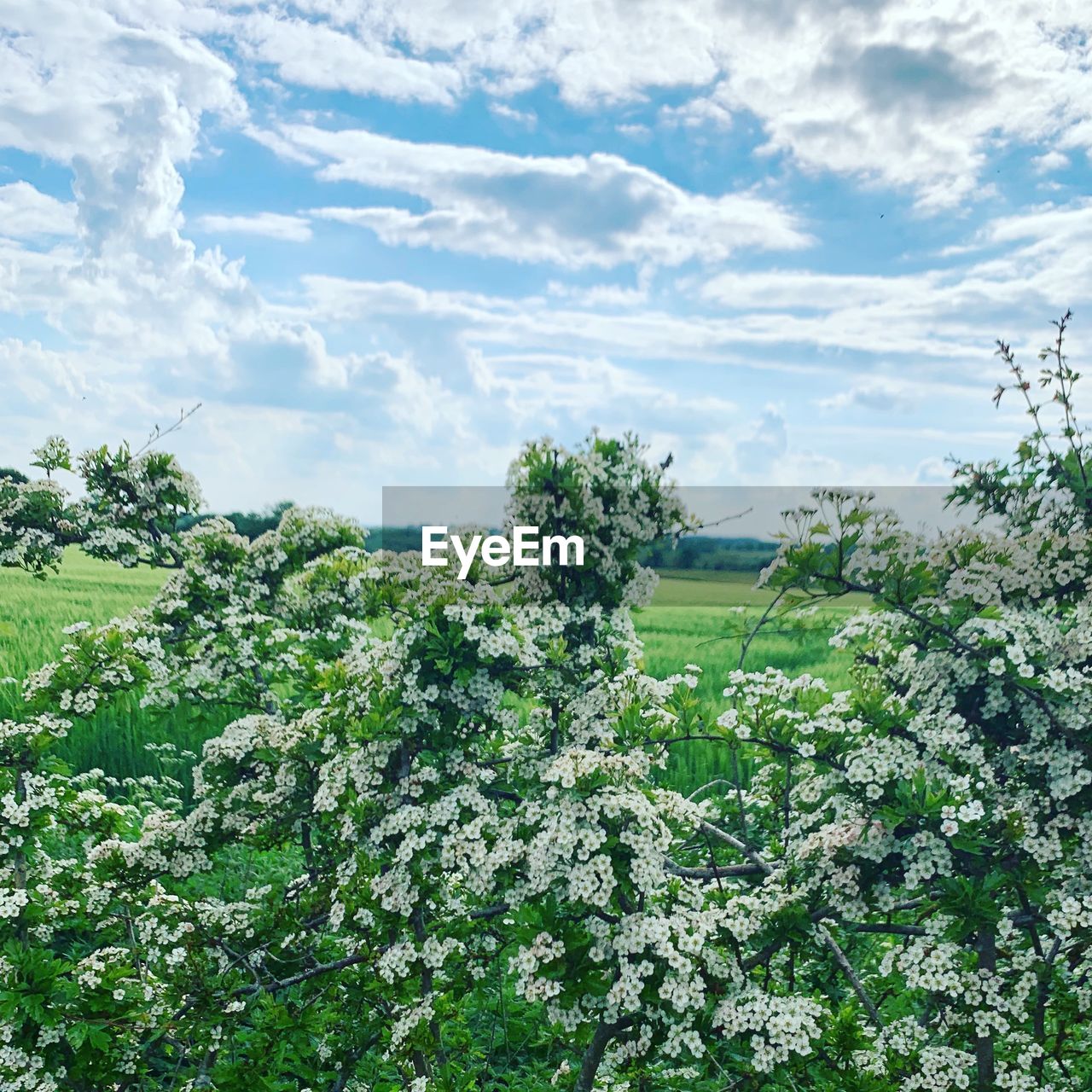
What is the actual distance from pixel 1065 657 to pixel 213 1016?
4471mm

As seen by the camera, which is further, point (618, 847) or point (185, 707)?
point (185, 707)

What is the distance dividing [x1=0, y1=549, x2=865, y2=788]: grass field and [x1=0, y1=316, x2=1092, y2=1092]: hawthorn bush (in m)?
0.51

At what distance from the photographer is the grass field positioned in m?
11.0

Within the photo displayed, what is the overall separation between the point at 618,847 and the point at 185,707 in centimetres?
839

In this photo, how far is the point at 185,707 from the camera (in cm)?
1065

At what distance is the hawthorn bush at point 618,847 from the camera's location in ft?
12.2

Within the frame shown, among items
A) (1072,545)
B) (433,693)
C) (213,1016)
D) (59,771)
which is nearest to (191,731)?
(59,771)

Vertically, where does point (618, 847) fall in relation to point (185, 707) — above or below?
above

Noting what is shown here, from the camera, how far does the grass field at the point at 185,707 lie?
1097 centimetres

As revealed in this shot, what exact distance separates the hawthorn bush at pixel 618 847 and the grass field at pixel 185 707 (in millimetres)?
507

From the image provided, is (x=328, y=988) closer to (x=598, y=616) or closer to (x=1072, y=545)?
(x=598, y=616)

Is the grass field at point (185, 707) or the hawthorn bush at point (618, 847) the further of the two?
the grass field at point (185, 707)

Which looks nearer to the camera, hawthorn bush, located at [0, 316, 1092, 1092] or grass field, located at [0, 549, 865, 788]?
hawthorn bush, located at [0, 316, 1092, 1092]

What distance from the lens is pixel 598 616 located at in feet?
14.5
